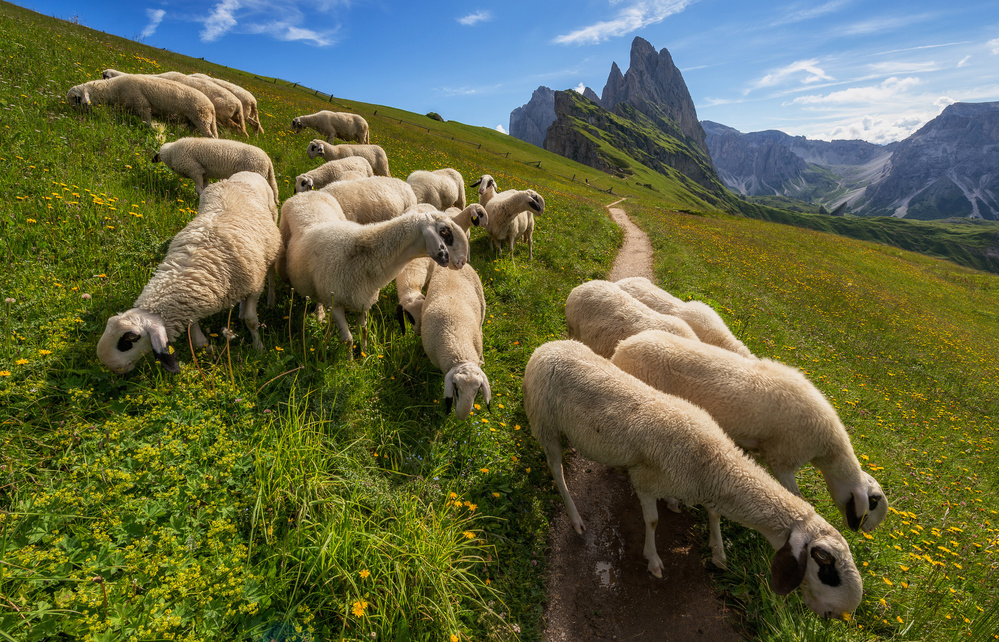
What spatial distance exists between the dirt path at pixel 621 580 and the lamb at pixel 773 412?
1.55m

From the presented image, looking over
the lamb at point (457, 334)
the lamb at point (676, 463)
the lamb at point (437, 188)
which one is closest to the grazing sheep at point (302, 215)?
the lamb at point (457, 334)

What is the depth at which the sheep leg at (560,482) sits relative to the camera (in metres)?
5.24

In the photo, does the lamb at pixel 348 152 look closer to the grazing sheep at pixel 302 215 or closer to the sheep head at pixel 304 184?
the sheep head at pixel 304 184

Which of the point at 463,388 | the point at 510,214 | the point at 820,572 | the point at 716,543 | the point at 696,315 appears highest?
the point at 510,214

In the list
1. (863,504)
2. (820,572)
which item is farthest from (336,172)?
(863,504)

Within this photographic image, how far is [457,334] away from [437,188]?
734 centimetres

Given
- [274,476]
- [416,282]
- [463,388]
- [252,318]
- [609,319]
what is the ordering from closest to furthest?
[274,476] < [463,388] < [252,318] < [609,319] < [416,282]

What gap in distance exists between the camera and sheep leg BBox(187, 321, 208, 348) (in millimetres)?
4977

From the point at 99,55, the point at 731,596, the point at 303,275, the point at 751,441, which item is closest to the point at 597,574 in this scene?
the point at 731,596

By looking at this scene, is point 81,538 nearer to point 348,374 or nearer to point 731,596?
point 348,374

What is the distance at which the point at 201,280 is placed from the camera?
16.7 feet

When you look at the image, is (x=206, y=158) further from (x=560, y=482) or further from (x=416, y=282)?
(x=560, y=482)

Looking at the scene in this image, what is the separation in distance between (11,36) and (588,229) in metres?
20.6

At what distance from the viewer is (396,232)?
630 centimetres
